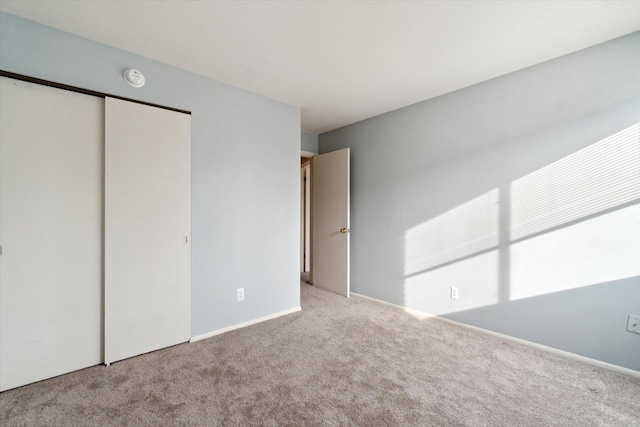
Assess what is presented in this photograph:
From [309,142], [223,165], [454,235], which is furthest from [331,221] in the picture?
[223,165]

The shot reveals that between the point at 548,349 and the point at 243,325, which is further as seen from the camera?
the point at 243,325

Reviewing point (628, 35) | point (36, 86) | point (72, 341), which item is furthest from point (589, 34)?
point (72, 341)

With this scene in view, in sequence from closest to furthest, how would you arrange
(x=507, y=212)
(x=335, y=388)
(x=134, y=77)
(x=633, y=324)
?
(x=335, y=388), (x=633, y=324), (x=134, y=77), (x=507, y=212)

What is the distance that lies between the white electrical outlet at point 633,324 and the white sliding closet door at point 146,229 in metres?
3.36

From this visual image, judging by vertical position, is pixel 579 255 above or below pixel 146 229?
below

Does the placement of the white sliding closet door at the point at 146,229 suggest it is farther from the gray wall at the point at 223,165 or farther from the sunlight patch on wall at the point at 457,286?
the sunlight patch on wall at the point at 457,286

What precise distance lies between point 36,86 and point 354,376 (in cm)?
291

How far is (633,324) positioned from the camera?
1887 mm

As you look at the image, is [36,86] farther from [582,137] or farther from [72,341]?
[582,137]

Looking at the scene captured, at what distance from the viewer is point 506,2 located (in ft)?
5.25

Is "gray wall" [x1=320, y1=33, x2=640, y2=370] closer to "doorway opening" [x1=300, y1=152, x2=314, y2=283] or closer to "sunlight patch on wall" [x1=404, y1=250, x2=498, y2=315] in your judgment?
"sunlight patch on wall" [x1=404, y1=250, x2=498, y2=315]

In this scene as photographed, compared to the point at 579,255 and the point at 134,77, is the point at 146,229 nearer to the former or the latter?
the point at 134,77

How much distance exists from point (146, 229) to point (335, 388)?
6.07 feet

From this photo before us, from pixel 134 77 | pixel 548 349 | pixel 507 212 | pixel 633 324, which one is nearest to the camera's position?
pixel 633 324
